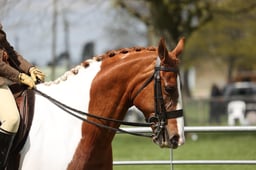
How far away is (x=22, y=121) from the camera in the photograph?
620 centimetres

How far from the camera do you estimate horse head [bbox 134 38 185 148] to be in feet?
19.7

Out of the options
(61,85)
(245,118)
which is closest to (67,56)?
(245,118)

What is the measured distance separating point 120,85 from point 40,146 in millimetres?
894

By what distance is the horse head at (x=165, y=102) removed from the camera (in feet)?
19.7

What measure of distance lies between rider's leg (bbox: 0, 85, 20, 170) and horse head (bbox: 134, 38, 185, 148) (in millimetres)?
1125

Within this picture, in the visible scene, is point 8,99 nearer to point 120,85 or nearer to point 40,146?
point 40,146

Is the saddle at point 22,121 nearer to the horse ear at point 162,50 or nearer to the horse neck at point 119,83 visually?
the horse neck at point 119,83

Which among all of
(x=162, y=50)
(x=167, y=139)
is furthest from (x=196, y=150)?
(x=162, y=50)

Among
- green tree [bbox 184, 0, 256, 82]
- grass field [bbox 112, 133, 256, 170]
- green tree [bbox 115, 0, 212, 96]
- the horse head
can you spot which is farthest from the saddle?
green tree [bbox 184, 0, 256, 82]

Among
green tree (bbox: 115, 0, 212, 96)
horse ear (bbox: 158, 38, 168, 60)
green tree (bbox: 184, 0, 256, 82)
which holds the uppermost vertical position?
green tree (bbox: 184, 0, 256, 82)

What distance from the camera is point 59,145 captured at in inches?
243

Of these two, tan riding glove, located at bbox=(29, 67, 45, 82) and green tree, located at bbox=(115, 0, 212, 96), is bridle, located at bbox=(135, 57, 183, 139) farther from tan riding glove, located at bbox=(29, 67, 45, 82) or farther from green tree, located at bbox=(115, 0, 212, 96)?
green tree, located at bbox=(115, 0, 212, 96)

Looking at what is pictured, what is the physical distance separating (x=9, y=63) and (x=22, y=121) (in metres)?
0.63

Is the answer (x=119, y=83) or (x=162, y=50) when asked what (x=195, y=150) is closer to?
(x=119, y=83)
